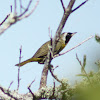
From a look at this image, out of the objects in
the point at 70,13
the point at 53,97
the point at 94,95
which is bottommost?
the point at 53,97

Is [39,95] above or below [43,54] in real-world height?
below

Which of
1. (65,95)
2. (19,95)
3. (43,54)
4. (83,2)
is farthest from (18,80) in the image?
(43,54)

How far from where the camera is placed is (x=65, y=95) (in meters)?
2.27

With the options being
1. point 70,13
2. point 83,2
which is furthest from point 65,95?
point 83,2

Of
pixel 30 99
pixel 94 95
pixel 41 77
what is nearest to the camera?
pixel 94 95

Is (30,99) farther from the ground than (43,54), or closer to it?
closer to it

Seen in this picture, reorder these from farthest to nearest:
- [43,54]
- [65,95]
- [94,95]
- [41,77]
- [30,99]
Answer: [43,54] → [41,77] → [30,99] → [65,95] → [94,95]

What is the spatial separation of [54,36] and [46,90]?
0.65 m

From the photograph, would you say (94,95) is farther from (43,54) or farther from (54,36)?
(43,54)

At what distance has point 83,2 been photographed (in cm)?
258

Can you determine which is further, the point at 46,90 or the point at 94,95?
the point at 46,90

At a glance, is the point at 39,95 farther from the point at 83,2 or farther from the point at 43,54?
the point at 43,54

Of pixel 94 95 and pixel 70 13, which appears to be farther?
pixel 70 13

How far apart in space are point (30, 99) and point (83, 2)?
Answer: 4.37 feet
